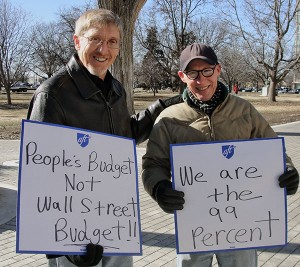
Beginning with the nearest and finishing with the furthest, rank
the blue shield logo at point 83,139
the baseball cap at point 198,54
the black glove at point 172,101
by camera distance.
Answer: the blue shield logo at point 83,139, the baseball cap at point 198,54, the black glove at point 172,101

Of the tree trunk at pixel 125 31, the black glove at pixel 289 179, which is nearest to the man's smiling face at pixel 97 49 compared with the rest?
the black glove at pixel 289 179

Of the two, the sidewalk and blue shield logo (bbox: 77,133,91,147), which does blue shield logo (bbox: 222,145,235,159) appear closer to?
blue shield logo (bbox: 77,133,91,147)

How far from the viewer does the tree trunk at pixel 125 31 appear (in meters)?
7.65

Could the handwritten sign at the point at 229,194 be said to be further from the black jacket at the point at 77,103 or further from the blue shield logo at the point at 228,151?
the black jacket at the point at 77,103

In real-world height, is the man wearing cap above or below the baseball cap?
below

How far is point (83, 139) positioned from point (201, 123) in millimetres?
757

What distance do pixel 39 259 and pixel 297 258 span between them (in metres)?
2.61

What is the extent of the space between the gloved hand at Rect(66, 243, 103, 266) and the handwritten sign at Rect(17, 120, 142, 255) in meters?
0.04

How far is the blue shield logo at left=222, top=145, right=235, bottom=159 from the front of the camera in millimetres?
2393

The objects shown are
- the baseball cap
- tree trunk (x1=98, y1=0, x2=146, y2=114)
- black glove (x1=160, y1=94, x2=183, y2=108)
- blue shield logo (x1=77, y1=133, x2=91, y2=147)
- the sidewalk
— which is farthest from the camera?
tree trunk (x1=98, y1=0, x2=146, y2=114)

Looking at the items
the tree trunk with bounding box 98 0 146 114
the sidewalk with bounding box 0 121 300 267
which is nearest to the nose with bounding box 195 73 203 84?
the sidewalk with bounding box 0 121 300 267

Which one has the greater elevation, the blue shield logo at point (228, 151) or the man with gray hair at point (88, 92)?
the man with gray hair at point (88, 92)

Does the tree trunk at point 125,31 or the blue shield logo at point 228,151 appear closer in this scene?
the blue shield logo at point 228,151

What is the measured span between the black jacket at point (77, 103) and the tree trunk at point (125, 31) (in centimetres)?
522
